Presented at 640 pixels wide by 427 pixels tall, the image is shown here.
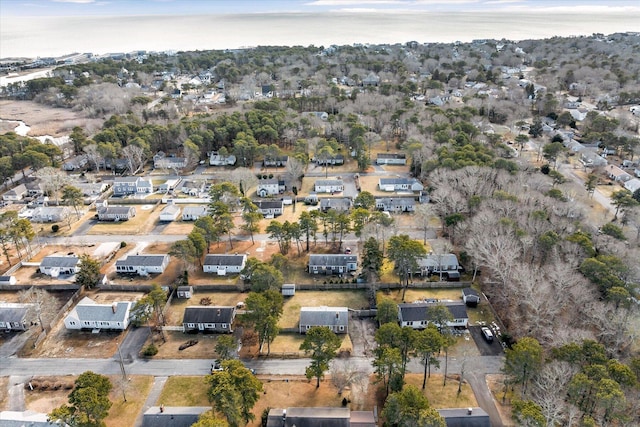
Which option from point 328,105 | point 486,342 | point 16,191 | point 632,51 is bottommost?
point 486,342

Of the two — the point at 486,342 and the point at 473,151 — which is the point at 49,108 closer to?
the point at 473,151

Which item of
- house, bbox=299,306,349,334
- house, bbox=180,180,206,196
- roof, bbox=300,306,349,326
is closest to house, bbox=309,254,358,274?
roof, bbox=300,306,349,326

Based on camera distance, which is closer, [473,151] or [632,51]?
[473,151]

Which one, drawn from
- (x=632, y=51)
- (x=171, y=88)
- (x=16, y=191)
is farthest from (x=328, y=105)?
(x=632, y=51)

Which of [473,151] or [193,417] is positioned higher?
[473,151]

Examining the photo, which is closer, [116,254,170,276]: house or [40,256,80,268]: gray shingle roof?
[116,254,170,276]: house

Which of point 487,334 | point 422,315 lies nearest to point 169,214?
point 422,315

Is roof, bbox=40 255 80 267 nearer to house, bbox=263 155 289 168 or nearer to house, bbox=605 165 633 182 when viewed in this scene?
house, bbox=263 155 289 168
